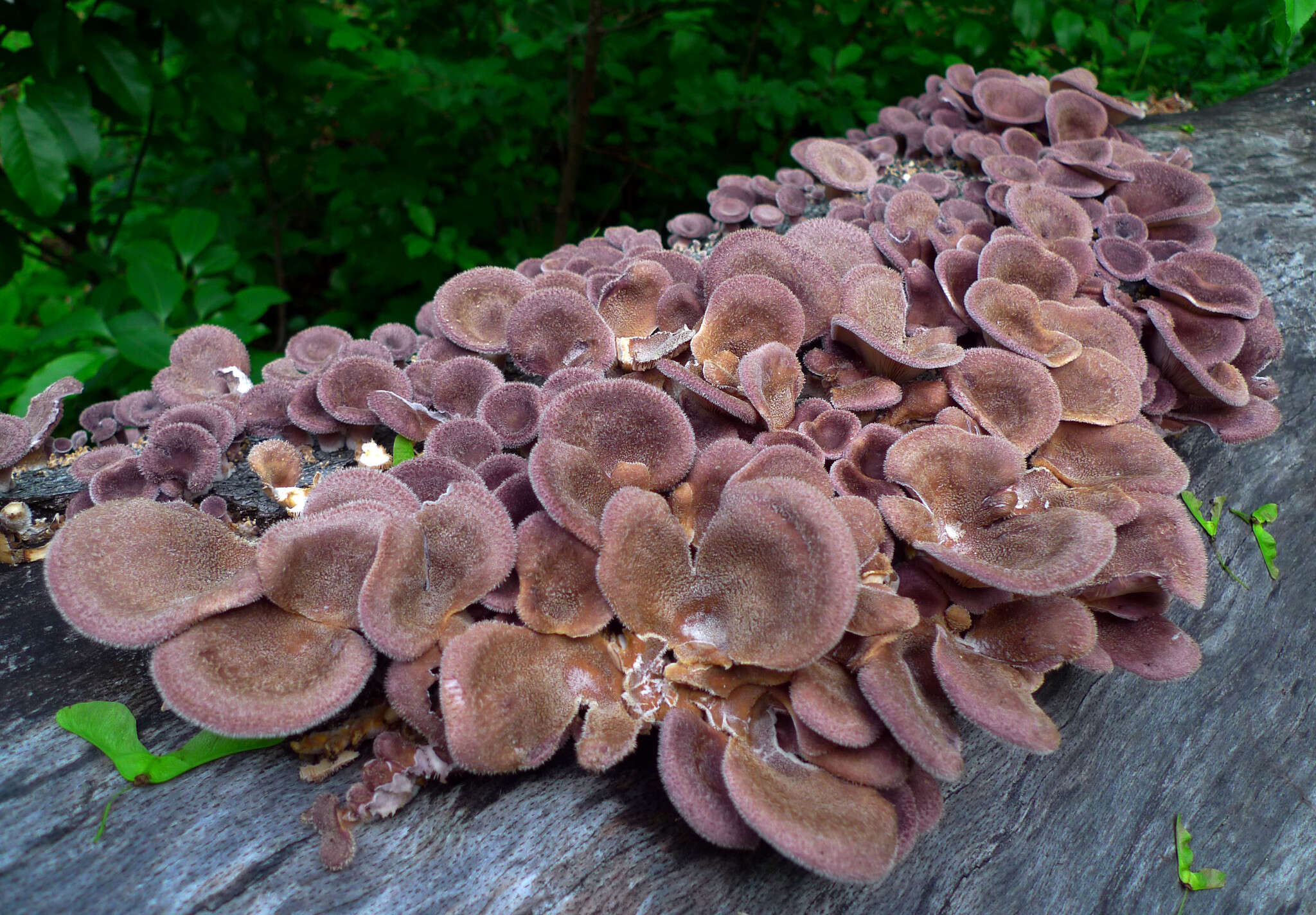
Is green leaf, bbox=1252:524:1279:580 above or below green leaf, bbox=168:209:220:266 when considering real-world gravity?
below

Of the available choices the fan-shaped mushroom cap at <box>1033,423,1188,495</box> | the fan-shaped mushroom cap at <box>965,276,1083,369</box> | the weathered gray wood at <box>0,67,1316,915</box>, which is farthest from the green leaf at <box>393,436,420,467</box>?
the fan-shaped mushroom cap at <box>1033,423,1188,495</box>

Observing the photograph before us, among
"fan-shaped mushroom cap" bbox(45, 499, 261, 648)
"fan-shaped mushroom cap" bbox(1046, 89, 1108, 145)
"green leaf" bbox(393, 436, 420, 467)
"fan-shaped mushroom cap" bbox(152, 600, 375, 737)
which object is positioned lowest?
"green leaf" bbox(393, 436, 420, 467)

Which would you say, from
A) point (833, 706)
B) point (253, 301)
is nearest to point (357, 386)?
point (833, 706)

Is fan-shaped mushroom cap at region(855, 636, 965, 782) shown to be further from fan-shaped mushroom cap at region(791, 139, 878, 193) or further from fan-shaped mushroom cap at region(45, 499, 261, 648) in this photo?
fan-shaped mushroom cap at region(791, 139, 878, 193)

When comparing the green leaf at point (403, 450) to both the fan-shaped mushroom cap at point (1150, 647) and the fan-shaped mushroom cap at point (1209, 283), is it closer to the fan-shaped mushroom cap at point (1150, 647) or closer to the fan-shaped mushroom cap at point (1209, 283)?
the fan-shaped mushroom cap at point (1150, 647)

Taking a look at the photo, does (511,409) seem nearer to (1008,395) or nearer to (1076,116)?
(1008,395)

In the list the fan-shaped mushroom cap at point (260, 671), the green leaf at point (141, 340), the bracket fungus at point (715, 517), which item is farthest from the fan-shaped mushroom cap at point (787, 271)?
the green leaf at point (141, 340)

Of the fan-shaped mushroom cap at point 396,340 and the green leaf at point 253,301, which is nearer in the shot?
the fan-shaped mushroom cap at point 396,340
